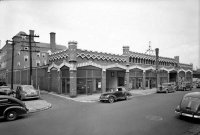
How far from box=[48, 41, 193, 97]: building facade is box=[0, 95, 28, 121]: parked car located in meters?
10.1

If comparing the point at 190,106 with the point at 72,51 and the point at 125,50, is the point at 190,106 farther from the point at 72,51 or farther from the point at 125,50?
the point at 125,50

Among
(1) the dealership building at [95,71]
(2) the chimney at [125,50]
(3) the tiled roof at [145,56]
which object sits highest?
(2) the chimney at [125,50]

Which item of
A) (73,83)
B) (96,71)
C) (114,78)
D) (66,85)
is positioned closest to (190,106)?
(73,83)

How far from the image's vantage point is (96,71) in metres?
23.5

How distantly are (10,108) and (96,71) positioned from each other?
14900 millimetres

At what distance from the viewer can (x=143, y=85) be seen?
31.4 m

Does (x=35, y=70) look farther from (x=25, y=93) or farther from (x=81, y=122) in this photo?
(x=81, y=122)

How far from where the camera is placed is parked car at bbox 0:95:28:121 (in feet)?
31.8

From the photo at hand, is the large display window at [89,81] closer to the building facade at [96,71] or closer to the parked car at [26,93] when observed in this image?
the building facade at [96,71]

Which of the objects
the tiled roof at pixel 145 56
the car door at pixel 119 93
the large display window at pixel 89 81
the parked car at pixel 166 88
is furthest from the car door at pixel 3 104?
the tiled roof at pixel 145 56

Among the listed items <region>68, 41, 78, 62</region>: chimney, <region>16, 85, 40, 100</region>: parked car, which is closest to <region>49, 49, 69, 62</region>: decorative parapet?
<region>68, 41, 78, 62</region>: chimney

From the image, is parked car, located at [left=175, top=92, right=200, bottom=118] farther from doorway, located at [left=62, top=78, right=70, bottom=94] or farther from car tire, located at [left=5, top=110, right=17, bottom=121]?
doorway, located at [left=62, top=78, right=70, bottom=94]

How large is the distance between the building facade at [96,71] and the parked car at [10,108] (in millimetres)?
10149

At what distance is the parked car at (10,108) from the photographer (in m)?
9.69
